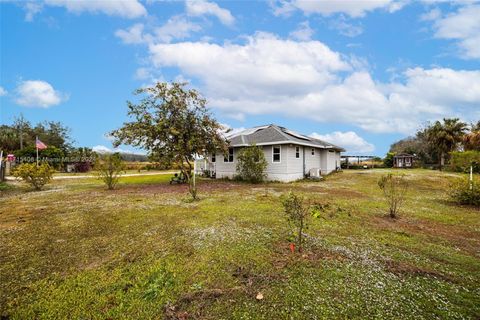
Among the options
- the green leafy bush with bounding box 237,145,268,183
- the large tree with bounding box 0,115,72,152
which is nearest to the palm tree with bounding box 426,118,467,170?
the green leafy bush with bounding box 237,145,268,183

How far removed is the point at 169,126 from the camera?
1628cm

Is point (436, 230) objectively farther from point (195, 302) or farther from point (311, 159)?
point (311, 159)

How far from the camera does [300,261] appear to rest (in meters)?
→ 4.48

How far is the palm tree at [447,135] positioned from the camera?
99.2 ft

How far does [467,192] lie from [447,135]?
87.9 ft

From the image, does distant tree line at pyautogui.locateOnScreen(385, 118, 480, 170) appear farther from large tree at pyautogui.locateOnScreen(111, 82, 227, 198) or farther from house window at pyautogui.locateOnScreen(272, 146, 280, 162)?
large tree at pyautogui.locateOnScreen(111, 82, 227, 198)

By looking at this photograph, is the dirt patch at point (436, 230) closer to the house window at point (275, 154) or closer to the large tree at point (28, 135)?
the house window at point (275, 154)

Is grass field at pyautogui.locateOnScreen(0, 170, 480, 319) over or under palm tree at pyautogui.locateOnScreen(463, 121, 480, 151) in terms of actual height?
under

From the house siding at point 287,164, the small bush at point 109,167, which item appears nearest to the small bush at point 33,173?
the small bush at point 109,167

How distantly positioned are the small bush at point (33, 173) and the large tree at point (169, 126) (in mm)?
4583

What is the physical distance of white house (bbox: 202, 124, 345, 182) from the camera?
1856cm

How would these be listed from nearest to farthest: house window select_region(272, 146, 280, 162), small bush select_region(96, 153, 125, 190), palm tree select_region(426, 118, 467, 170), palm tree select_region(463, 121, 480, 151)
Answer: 1. small bush select_region(96, 153, 125, 190)
2. house window select_region(272, 146, 280, 162)
3. palm tree select_region(463, 121, 480, 151)
4. palm tree select_region(426, 118, 467, 170)

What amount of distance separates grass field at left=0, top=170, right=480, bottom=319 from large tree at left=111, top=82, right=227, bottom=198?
8.79 meters

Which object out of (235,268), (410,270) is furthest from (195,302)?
(410,270)
